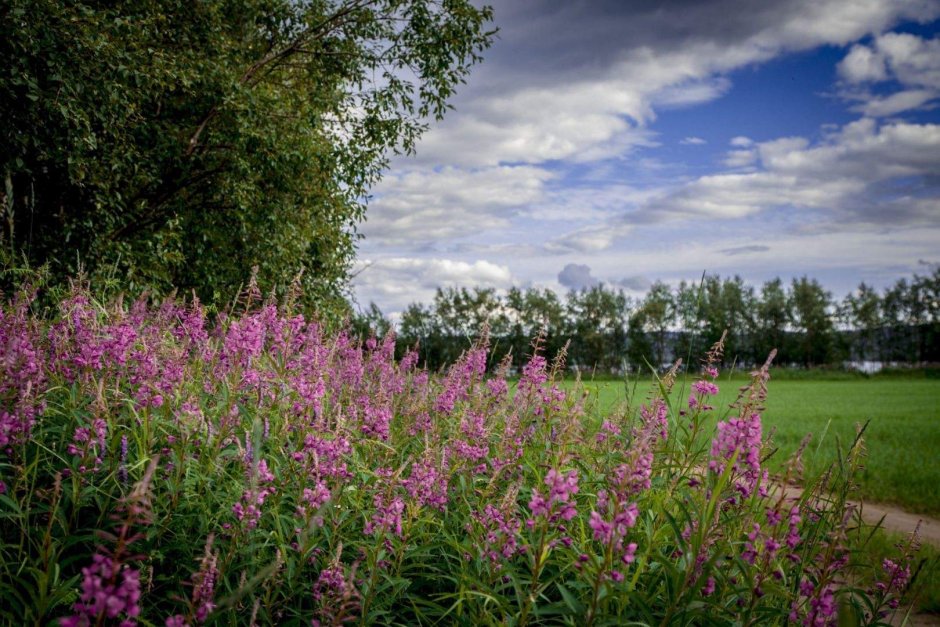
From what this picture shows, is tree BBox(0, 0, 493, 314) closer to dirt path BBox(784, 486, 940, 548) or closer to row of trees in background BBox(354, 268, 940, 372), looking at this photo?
dirt path BBox(784, 486, 940, 548)

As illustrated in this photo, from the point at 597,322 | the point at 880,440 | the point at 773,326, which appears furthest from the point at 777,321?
the point at 880,440

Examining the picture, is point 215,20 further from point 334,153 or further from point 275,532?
point 275,532

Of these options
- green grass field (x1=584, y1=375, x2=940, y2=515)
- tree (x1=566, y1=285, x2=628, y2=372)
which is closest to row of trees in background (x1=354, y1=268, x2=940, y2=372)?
tree (x1=566, y1=285, x2=628, y2=372)

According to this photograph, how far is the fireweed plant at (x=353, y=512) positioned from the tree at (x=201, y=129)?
4705 mm

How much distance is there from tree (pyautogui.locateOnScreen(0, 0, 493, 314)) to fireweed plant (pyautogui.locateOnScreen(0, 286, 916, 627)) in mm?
4705

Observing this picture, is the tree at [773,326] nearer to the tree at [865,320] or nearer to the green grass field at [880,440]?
the tree at [865,320]

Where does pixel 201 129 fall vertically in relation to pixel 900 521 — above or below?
above

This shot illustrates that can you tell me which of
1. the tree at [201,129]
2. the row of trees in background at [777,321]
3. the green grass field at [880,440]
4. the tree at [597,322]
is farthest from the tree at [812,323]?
the tree at [201,129]

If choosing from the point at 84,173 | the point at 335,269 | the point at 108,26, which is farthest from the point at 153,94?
the point at 335,269

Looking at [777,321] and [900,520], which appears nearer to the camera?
[900,520]

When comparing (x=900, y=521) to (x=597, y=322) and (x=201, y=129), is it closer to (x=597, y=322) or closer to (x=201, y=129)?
(x=201, y=129)

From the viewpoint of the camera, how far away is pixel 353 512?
362 cm

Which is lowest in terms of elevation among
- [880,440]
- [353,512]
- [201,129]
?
[880,440]

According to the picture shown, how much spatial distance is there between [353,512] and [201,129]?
1423cm
